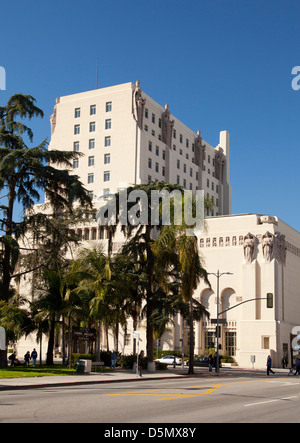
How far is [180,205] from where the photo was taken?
127 ft

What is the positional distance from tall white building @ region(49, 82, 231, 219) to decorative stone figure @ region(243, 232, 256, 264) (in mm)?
16853

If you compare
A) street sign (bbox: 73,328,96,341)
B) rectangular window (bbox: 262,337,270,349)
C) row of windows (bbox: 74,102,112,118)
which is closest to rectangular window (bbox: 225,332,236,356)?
rectangular window (bbox: 262,337,270,349)

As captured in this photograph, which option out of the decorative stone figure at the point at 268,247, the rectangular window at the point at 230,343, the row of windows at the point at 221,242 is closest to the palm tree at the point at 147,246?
the decorative stone figure at the point at 268,247

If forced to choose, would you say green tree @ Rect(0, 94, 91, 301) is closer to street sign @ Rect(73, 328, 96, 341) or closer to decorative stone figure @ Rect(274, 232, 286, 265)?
street sign @ Rect(73, 328, 96, 341)

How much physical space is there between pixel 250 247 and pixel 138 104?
1058 inches

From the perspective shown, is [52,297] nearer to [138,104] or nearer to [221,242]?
[221,242]

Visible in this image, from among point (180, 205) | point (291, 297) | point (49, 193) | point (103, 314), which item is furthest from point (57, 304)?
point (291, 297)

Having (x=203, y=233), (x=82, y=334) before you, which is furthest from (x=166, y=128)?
(x=82, y=334)

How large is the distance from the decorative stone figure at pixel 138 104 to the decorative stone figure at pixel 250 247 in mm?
23255

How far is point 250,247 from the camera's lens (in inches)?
2785

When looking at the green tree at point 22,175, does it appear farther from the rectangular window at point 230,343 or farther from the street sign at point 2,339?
the rectangular window at point 230,343

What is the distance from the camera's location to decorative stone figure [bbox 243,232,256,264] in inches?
2783

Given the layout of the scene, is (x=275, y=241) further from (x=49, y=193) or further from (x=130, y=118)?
(x=49, y=193)
